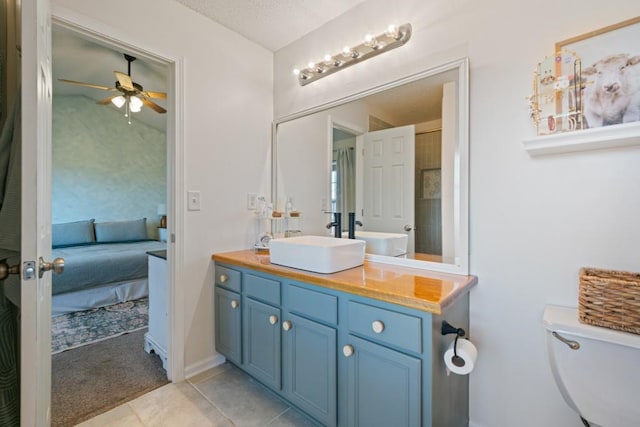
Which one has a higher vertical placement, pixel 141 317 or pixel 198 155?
pixel 198 155

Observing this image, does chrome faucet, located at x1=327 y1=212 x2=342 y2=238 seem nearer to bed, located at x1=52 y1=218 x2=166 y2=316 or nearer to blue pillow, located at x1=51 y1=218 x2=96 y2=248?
bed, located at x1=52 y1=218 x2=166 y2=316

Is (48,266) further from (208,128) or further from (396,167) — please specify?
(396,167)

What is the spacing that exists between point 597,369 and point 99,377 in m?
2.59

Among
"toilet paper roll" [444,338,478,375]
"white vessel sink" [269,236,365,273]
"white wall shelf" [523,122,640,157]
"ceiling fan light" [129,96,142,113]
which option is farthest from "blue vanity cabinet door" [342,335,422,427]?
"ceiling fan light" [129,96,142,113]

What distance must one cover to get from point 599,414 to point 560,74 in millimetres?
1222

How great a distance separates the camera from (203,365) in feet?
6.42

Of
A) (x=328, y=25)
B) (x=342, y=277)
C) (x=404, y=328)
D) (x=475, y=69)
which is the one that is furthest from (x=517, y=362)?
(x=328, y=25)

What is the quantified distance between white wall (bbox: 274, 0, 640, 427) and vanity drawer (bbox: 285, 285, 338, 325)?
0.68 metres

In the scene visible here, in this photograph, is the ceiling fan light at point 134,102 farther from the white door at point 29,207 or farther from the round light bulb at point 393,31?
the round light bulb at point 393,31

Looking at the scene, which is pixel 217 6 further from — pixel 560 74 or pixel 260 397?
pixel 260 397

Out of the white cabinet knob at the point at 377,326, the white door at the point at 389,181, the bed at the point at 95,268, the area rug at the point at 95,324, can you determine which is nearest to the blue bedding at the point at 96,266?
the bed at the point at 95,268

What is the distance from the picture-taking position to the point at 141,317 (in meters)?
2.92

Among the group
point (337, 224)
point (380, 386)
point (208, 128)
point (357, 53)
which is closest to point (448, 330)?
point (380, 386)

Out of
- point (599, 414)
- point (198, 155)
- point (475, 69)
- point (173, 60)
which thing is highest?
point (173, 60)
